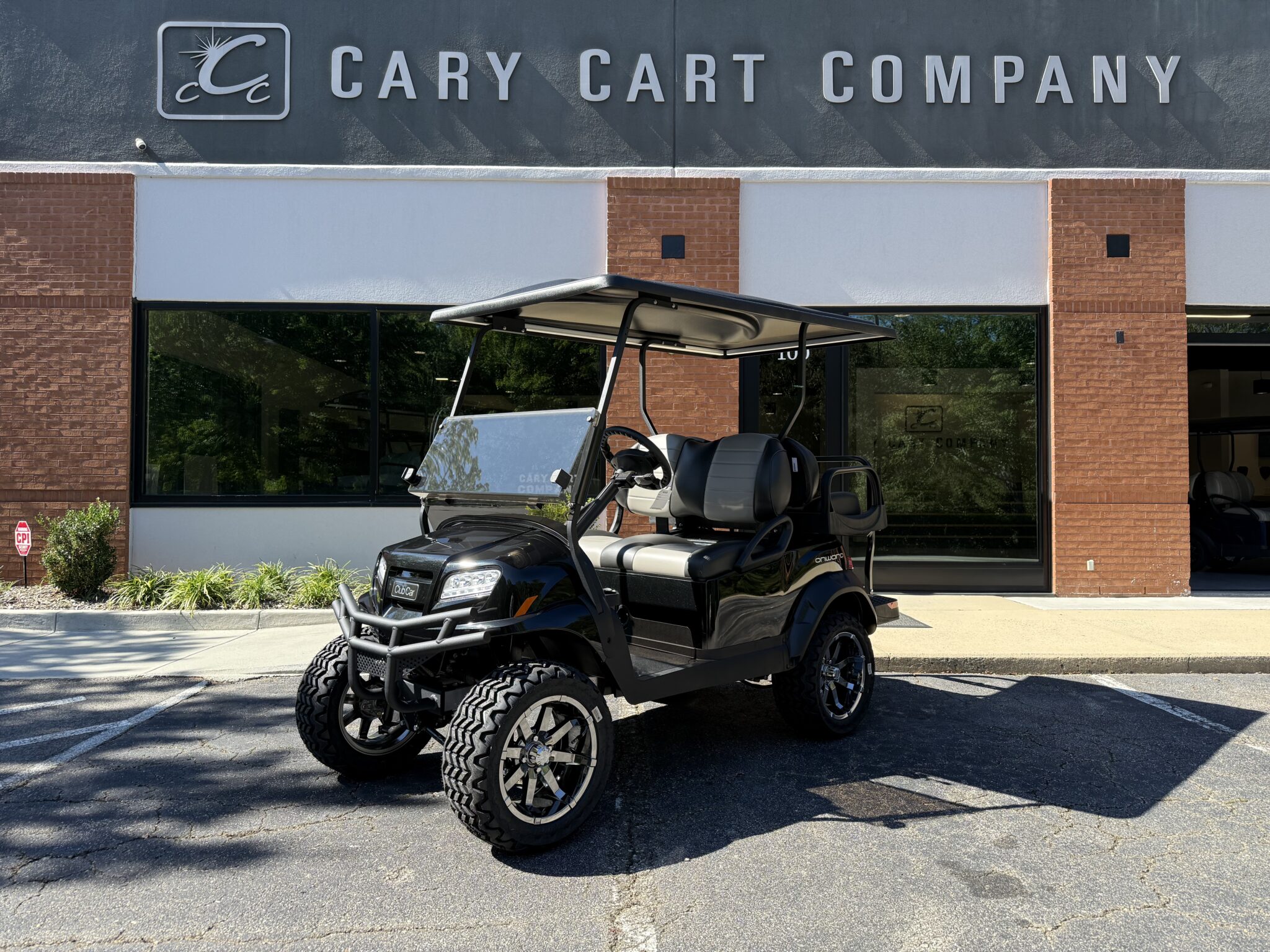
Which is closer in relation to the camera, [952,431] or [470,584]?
[470,584]

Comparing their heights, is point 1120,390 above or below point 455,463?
above

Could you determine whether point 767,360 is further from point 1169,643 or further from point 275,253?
point 275,253

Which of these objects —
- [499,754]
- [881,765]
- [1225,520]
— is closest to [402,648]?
[499,754]

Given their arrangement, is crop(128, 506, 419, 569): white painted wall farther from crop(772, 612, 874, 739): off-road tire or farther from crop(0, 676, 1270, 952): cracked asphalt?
crop(772, 612, 874, 739): off-road tire

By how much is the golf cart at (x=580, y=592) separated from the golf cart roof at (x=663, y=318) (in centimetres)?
2

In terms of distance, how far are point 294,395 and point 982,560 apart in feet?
25.3

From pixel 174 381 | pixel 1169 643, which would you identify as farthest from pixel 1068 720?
pixel 174 381

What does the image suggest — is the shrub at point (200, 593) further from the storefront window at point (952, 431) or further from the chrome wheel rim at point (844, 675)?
the storefront window at point (952, 431)

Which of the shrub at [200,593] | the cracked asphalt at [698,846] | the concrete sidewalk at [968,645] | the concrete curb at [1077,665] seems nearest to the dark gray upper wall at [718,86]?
the shrub at [200,593]

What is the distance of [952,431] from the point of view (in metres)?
9.53

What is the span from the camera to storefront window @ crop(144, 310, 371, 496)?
9.30 metres

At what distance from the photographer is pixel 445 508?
4043 mm

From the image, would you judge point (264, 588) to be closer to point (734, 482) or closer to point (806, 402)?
point (734, 482)

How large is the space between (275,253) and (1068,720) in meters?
8.55
